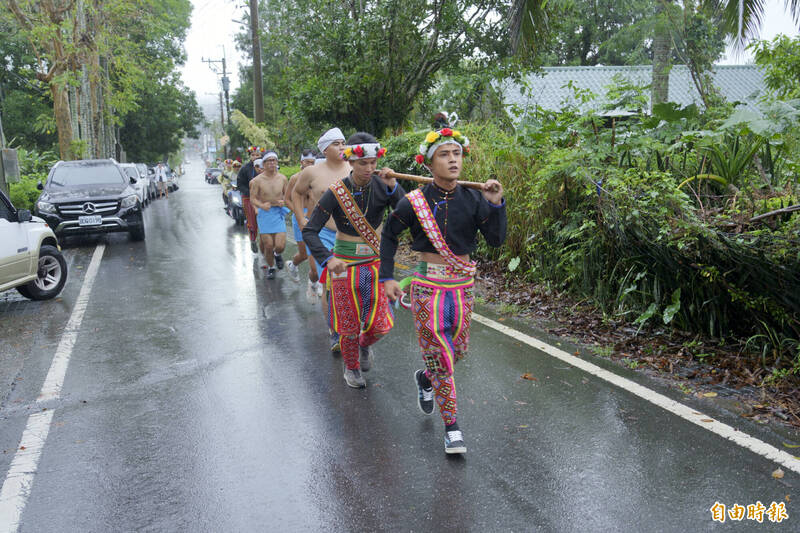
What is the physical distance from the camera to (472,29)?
14.7 metres

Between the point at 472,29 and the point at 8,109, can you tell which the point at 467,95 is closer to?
the point at 472,29

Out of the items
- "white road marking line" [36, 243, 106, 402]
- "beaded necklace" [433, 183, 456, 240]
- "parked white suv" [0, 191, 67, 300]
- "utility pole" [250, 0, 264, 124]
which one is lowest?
"white road marking line" [36, 243, 106, 402]

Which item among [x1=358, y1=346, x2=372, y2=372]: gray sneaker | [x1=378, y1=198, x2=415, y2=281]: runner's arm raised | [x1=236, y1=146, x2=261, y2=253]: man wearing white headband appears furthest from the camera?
[x1=236, y1=146, x2=261, y2=253]: man wearing white headband

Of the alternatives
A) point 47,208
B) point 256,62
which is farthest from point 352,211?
point 256,62

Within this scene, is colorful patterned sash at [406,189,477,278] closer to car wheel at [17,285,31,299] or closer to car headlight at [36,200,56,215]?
car wheel at [17,285,31,299]

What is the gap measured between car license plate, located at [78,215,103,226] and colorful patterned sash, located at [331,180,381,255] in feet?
34.1

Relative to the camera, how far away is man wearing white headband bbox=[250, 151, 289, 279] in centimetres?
951

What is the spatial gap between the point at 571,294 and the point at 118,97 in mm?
27766

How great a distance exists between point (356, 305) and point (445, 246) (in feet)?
4.26

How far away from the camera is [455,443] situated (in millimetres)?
3959

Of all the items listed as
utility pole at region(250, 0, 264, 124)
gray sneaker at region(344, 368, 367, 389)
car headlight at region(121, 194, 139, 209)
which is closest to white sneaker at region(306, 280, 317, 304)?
gray sneaker at region(344, 368, 367, 389)

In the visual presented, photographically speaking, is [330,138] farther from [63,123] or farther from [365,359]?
[63,123]

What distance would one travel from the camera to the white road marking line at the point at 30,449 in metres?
3.48

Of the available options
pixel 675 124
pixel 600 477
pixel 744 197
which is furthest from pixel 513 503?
pixel 675 124
